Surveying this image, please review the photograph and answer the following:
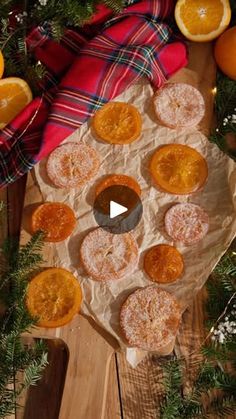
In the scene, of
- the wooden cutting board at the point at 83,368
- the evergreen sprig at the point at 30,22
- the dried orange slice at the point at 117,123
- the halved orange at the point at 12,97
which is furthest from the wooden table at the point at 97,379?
the evergreen sprig at the point at 30,22

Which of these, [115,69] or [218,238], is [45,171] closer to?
[115,69]

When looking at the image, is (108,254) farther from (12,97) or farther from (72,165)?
(12,97)

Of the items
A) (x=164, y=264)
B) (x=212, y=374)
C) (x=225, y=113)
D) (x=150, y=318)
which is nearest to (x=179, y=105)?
(x=225, y=113)

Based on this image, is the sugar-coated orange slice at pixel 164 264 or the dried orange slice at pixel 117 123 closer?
the sugar-coated orange slice at pixel 164 264

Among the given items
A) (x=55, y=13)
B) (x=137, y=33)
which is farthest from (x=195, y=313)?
(x=55, y=13)

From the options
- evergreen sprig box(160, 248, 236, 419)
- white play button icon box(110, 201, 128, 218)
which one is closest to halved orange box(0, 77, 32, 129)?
white play button icon box(110, 201, 128, 218)
